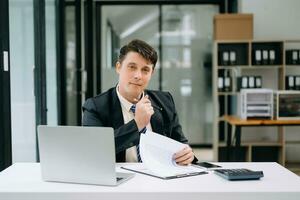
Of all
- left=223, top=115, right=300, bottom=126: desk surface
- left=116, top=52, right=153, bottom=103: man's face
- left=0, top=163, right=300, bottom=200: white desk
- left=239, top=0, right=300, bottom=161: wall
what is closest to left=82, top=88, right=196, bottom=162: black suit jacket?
left=116, top=52, right=153, bottom=103: man's face

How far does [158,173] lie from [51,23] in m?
2.67

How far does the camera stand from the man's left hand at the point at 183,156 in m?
1.67

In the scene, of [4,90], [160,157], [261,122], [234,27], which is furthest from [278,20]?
[160,157]

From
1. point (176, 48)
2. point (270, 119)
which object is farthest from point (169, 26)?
point (270, 119)

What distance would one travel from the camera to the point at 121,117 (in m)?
1.95

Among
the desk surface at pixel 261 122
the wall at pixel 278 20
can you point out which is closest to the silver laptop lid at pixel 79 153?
the desk surface at pixel 261 122

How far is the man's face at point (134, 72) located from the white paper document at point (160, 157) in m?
0.38

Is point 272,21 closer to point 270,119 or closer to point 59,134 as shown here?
point 270,119

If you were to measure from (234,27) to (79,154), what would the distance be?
383 centimetres

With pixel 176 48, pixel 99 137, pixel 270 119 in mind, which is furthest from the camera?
pixel 176 48

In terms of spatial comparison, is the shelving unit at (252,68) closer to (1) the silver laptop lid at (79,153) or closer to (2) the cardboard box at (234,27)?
(2) the cardboard box at (234,27)

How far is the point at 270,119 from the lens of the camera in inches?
172

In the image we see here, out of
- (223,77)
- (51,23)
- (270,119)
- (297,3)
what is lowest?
(270,119)

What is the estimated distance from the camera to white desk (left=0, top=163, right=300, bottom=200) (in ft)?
4.23
